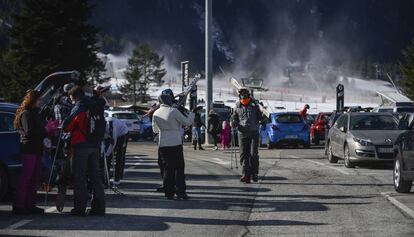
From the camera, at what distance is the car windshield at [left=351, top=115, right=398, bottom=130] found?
→ 1916 centimetres

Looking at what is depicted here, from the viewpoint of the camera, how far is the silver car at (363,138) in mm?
17734

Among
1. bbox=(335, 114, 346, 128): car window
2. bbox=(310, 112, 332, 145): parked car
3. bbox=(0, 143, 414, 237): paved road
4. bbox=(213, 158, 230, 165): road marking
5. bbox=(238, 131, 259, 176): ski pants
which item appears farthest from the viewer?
bbox=(310, 112, 332, 145): parked car

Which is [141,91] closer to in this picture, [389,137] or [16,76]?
[16,76]

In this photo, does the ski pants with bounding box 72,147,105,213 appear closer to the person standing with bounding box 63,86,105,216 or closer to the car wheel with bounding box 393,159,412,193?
the person standing with bounding box 63,86,105,216

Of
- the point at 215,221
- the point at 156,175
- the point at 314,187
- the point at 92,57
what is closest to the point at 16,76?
the point at 92,57

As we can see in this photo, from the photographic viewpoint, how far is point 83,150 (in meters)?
10.2

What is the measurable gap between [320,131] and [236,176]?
17287 mm

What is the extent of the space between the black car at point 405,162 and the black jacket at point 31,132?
19.9ft

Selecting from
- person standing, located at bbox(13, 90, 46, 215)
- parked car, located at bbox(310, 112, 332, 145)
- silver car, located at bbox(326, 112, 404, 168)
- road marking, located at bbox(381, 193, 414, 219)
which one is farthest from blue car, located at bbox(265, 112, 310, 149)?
person standing, located at bbox(13, 90, 46, 215)

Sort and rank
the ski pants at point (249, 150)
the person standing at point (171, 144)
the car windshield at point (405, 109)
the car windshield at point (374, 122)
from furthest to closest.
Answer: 1. the car windshield at point (405, 109)
2. the car windshield at point (374, 122)
3. the ski pants at point (249, 150)
4. the person standing at point (171, 144)

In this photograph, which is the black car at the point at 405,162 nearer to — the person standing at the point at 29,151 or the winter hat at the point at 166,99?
the winter hat at the point at 166,99

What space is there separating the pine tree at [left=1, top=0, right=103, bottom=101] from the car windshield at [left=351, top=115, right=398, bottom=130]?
33059 mm

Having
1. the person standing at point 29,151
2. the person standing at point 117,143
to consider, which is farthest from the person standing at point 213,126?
the person standing at point 29,151

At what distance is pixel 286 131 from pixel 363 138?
37.6ft
